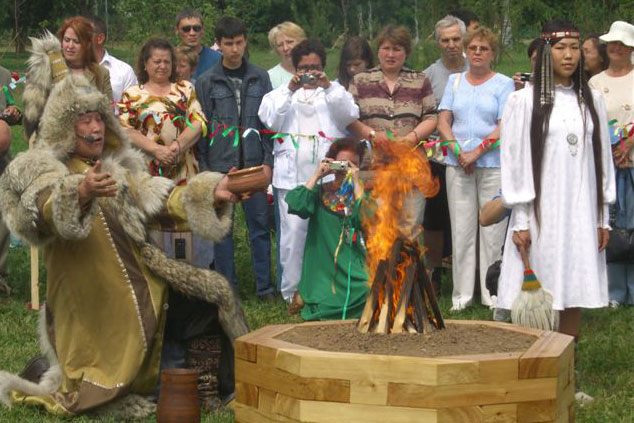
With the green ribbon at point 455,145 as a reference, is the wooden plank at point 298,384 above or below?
below

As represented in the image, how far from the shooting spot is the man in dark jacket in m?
9.95

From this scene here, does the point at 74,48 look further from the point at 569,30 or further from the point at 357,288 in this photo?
the point at 569,30

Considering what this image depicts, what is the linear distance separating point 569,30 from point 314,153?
2.97 m

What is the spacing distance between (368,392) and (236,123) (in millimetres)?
4864

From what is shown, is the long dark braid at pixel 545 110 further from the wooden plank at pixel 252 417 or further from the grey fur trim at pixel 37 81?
the grey fur trim at pixel 37 81

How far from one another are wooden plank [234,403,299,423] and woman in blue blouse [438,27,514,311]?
3.94 m

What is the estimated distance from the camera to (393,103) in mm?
9742

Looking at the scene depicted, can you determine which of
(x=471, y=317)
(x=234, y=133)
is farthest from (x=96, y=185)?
(x=471, y=317)

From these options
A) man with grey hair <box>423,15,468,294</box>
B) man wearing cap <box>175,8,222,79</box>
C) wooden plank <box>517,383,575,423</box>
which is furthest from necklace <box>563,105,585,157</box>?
man wearing cap <box>175,8,222,79</box>

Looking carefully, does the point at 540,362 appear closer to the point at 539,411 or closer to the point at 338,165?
the point at 539,411

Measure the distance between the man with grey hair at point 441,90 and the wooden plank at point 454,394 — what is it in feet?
16.1

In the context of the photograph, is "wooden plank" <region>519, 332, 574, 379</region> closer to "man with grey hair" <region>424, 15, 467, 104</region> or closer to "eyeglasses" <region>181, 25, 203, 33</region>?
"man with grey hair" <region>424, 15, 467, 104</region>

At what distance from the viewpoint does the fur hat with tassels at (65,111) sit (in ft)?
22.7

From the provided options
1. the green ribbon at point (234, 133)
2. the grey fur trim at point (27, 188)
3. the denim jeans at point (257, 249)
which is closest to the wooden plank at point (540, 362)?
the grey fur trim at point (27, 188)
